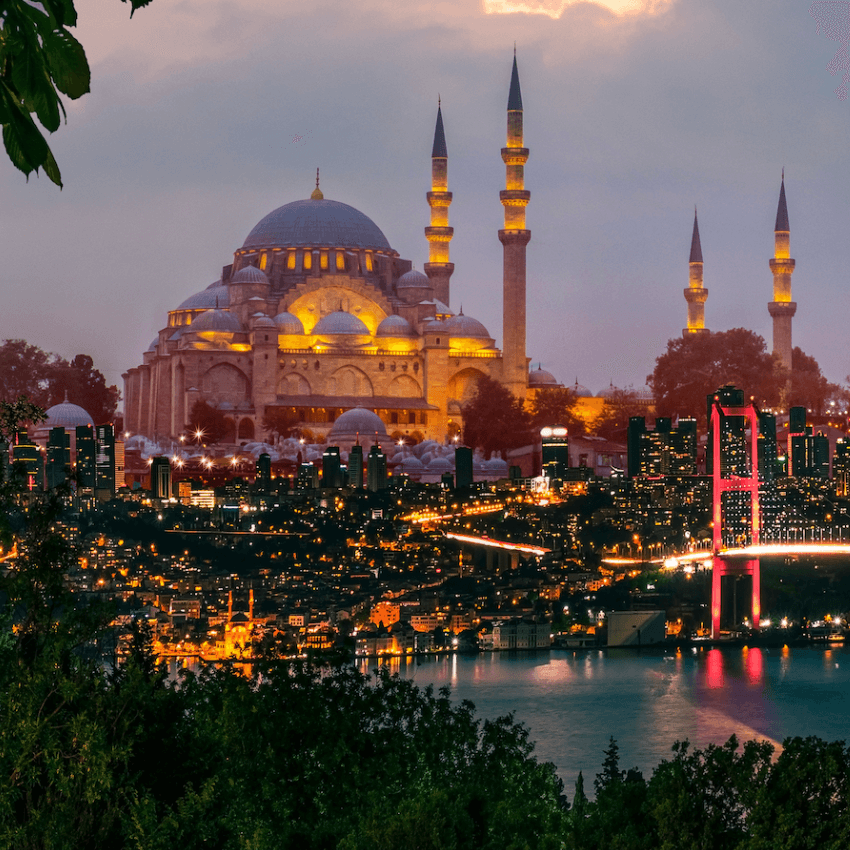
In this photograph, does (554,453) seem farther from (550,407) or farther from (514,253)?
(514,253)

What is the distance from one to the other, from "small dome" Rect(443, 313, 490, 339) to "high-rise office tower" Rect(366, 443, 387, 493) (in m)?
7.73

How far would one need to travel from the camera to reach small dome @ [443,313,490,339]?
2542 inches

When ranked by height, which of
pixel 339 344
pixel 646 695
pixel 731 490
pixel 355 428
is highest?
pixel 339 344

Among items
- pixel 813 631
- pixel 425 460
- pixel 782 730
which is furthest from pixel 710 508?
pixel 782 730

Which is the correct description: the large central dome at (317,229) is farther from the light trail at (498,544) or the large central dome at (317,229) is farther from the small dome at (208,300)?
the light trail at (498,544)

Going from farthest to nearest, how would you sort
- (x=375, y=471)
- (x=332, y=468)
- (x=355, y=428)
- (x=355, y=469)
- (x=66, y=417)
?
(x=66, y=417)
(x=355, y=428)
(x=375, y=471)
(x=332, y=468)
(x=355, y=469)

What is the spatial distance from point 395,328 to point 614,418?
985 centimetres

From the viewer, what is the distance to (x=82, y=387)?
6812 centimetres

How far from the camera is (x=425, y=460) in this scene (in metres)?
59.7

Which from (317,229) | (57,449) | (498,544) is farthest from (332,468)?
(317,229)

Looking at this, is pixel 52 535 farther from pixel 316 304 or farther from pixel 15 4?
pixel 316 304

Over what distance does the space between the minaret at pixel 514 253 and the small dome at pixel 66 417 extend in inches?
619

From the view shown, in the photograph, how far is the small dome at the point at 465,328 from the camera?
2542 inches

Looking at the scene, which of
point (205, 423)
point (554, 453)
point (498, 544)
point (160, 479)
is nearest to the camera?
point (160, 479)
